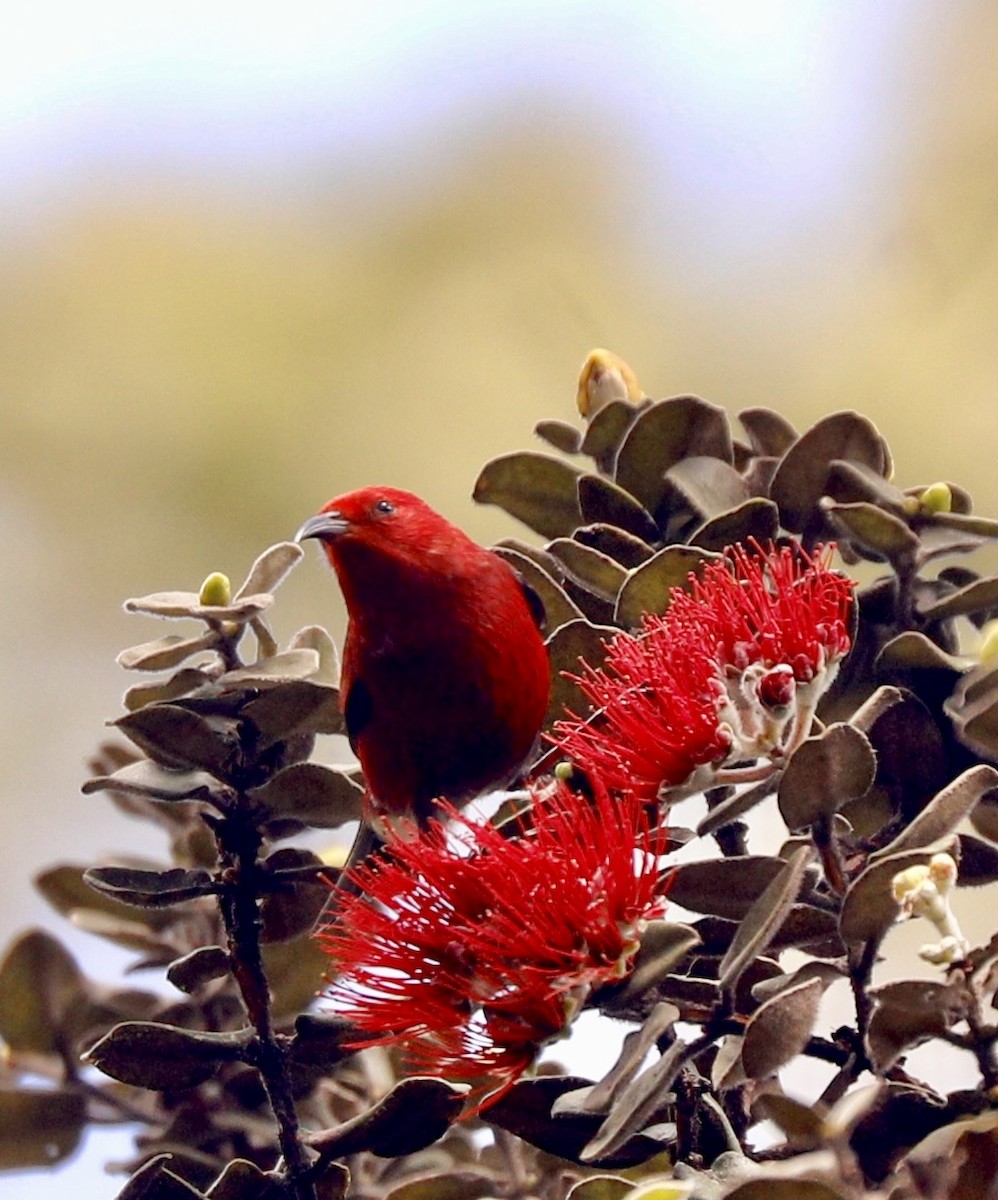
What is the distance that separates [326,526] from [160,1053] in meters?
0.57

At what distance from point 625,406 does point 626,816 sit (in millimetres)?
315

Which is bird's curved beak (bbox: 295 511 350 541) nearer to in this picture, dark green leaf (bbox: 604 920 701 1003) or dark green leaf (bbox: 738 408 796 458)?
dark green leaf (bbox: 738 408 796 458)

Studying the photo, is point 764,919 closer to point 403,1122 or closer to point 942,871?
point 942,871

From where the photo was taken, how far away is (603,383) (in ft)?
3.11

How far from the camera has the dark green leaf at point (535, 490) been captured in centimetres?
88

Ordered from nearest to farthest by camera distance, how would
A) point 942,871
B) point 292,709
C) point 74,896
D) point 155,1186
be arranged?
point 942,871, point 155,1186, point 292,709, point 74,896

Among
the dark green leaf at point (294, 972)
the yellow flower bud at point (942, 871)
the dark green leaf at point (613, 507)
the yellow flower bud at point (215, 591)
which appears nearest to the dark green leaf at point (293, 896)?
the dark green leaf at point (294, 972)

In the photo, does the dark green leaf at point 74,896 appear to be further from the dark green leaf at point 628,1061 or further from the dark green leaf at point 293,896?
the dark green leaf at point 628,1061

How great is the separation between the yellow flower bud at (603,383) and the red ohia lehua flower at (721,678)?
10.0 inches

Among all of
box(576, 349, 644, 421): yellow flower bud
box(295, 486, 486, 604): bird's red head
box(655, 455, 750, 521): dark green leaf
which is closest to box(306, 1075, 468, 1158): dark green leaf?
box(655, 455, 750, 521): dark green leaf

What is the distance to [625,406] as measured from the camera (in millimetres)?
881

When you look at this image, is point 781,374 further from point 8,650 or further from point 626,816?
point 626,816

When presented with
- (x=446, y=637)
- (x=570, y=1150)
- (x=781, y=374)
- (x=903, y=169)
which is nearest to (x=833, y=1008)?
(x=570, y=1150)

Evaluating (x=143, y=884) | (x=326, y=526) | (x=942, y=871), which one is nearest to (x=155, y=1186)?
(x=143, y=884)
